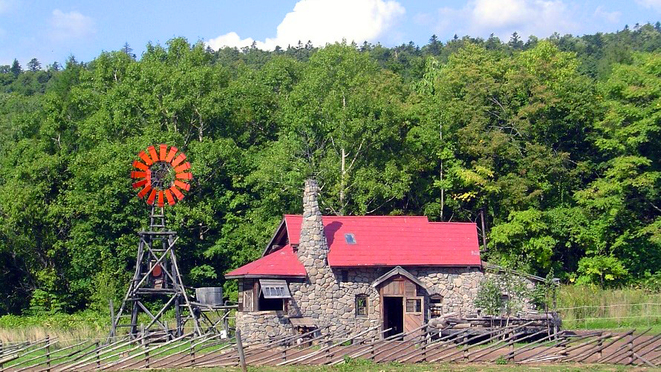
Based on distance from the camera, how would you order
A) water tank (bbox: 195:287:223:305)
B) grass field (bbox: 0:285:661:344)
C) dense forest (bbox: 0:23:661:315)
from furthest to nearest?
dense forest (bbox: 0:23:661:315), grass field (bbox: 0:285:661:344), water tank (bbox: 195:287:223:305)

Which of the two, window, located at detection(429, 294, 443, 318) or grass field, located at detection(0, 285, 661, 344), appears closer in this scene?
window, located at detection(429, 294, 443, 318)

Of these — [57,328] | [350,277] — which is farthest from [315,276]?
[57,328]

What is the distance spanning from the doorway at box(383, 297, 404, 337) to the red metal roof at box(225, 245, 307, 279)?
4645 millimetres

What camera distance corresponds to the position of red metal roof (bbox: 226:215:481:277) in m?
38.6

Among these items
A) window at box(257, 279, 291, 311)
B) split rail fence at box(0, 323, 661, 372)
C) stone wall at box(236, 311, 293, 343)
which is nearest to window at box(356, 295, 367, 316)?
window at box(257, 279, 291, 311)

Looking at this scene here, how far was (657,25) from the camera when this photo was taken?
189875mm

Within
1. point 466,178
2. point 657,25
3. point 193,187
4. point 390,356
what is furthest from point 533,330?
point 657,25

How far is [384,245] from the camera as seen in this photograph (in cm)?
4000

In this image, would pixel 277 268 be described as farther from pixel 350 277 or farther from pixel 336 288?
pixel 350 277

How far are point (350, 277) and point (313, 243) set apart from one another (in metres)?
2.10

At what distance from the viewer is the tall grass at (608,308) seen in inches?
1640

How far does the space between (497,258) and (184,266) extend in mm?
17142

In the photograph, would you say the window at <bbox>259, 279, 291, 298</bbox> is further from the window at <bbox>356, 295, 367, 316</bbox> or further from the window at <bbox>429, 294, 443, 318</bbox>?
the window at <bbox>429, 294, 443, 318</bbox>

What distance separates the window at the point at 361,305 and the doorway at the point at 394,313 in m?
1.82
